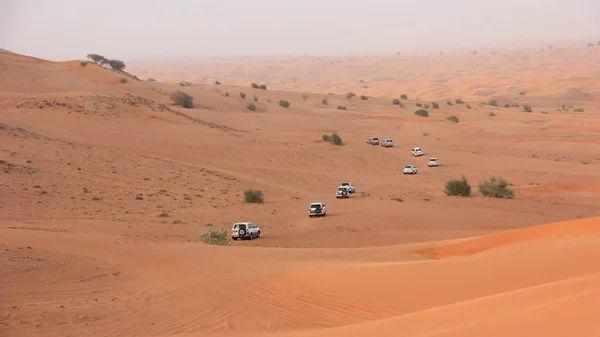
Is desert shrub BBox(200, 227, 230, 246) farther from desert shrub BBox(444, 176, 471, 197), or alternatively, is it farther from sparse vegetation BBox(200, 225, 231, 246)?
desert shrub BBox(444, 176, 471, 197)

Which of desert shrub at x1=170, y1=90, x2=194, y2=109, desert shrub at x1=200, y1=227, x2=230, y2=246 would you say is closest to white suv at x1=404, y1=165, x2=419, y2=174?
desert shrub at x1=200, y1=227, x2=230, y2=246

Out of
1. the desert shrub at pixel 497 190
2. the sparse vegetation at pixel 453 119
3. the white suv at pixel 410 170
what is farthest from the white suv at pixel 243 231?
the sparse vegetation at pixel 453 119

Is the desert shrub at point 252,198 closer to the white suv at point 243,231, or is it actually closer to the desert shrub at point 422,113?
the white suv at point 243,231

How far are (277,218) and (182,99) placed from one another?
147 ft

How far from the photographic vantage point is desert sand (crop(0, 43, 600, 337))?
13867 millimetres

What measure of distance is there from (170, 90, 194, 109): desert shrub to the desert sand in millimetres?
1792

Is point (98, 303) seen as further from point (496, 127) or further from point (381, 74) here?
point (381, 74)

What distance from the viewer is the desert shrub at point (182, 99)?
2985 inches

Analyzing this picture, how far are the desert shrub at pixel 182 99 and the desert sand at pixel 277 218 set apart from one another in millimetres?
1792

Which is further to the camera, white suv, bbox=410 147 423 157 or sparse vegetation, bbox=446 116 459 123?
sparse vegetation, bbox=446 116 459 123

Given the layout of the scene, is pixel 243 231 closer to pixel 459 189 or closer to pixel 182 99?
pixel 459 189

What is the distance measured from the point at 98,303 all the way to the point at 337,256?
29.3 ft

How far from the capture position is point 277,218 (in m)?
34.9

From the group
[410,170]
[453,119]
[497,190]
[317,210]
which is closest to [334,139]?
[410,170]
